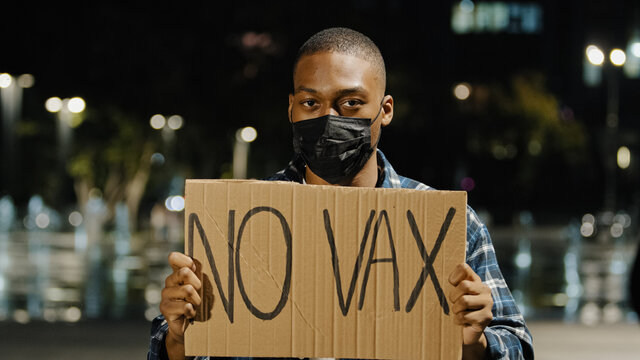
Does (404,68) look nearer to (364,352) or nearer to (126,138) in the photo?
(126,138)

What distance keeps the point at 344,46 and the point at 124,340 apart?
7909mm

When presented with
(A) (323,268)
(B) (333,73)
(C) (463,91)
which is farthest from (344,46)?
(C) (463,91)

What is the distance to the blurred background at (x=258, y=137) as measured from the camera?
9.76m

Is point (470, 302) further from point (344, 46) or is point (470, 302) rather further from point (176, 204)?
point (176, 204)

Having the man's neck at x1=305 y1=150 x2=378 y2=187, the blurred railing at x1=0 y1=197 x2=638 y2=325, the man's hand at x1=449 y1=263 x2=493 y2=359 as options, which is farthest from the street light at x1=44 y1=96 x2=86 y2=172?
the man's hand at x1=449 y1=263 x2=493 y2=359

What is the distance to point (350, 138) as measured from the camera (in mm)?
2605

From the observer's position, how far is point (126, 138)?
31.6 metres

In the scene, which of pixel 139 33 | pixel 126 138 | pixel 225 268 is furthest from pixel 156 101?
pixel 126 138

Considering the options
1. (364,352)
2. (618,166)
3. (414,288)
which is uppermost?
(618,166)

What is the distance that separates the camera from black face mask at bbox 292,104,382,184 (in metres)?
2.61

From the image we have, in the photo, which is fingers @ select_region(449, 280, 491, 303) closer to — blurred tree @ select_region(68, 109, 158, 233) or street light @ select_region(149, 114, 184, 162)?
blurred tree @ select_region(68, 109, 158, 233)

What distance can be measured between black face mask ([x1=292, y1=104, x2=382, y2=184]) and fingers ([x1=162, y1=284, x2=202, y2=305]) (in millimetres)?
635

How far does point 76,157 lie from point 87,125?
139 cm

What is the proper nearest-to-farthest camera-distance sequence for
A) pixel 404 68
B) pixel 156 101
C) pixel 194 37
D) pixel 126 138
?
pixel 194 37 < pixel 156 101 < pixel 126 138 < pixel 404 68
